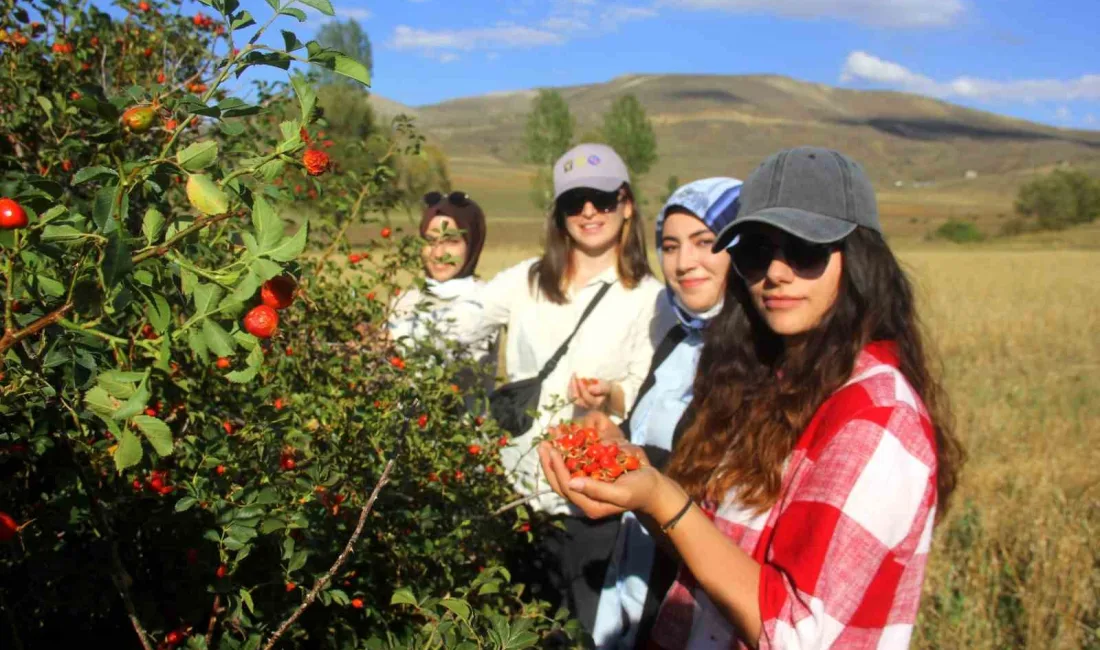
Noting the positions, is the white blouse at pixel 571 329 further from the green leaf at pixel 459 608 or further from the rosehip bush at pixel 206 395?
the green leaf at pixel 459 608

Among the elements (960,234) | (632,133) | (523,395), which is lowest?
(960,234)

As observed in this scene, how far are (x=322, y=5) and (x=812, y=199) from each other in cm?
113

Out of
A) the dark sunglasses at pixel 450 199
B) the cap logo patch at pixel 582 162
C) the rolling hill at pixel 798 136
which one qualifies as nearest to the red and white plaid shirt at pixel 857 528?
the cap logo patch at pixel 582 162

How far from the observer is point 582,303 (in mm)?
2830

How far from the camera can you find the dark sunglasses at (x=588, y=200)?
2.87m

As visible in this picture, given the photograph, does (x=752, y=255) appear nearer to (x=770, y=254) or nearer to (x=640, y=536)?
(x=770, y=254)

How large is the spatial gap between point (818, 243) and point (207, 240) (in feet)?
3.58

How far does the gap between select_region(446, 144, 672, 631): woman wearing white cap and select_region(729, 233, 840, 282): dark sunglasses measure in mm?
927

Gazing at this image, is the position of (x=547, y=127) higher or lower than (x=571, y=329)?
higher

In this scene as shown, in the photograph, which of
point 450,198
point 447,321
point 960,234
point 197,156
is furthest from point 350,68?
point 960,234

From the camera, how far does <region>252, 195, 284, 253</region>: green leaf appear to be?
2.19 ft

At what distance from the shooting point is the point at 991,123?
174250 millimetres

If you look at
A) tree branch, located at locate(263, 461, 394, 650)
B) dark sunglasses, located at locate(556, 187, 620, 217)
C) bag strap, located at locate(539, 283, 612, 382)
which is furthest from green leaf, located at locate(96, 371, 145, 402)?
dark sunglasses, located at locate(556, 187, 620, 217)

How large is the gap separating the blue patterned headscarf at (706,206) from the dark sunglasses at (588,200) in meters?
0.44
